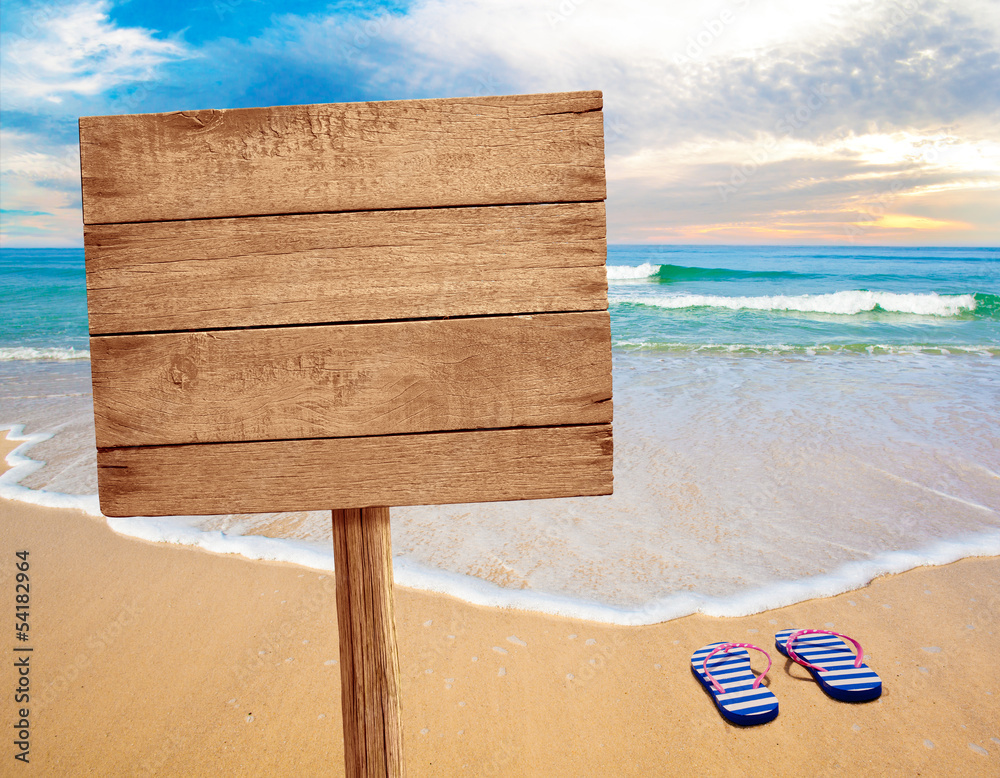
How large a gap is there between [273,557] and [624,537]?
2.17 m

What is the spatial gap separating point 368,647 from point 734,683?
1.84 m

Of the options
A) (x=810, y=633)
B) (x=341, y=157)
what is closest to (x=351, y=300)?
(x=341, y=157)

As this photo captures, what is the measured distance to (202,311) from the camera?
3.48 ft

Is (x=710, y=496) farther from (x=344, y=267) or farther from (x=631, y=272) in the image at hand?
(x=631, y=272)

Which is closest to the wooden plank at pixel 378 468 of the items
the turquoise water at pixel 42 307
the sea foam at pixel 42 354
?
the sea foam at pixel 42 354

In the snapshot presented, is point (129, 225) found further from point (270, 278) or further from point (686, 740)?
point (686, 740)

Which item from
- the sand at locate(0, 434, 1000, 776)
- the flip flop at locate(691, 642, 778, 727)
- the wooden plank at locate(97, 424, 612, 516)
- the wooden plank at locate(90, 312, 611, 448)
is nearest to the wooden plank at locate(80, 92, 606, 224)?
the wooden plank at locate(90, 312, 611, 448)

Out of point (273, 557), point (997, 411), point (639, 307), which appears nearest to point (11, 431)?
point (273, 557)

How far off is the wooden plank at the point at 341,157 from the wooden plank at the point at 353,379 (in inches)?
8.9

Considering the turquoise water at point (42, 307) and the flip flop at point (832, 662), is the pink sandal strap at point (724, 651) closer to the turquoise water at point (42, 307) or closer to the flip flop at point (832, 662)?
the flip flop at point (832, 662)

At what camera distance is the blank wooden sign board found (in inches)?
40.7

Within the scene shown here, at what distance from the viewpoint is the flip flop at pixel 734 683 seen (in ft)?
7.70

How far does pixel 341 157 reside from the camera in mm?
1037

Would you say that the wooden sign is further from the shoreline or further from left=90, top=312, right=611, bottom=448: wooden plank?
the shoreline
